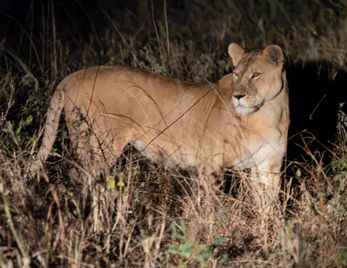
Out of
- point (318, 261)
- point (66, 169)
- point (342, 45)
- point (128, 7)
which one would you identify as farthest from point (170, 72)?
point (128, 7)

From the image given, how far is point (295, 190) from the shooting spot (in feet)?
16.8

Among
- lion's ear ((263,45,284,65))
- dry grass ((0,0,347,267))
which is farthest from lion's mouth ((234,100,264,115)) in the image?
dry grass ((0,0,347,267))

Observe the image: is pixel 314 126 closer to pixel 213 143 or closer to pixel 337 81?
pixel 337 81

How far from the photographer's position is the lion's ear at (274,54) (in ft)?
16.2

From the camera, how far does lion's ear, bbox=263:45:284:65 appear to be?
4.93 metres

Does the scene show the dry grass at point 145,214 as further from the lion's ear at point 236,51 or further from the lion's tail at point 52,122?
the lion's ear at point 236,51

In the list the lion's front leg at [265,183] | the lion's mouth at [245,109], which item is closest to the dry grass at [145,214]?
the lion's front leg at [265,183]

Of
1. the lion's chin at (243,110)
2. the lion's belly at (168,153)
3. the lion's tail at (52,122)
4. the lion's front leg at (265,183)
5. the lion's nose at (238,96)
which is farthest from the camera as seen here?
the lion's belly at (168,153)

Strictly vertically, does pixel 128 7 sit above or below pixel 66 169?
below

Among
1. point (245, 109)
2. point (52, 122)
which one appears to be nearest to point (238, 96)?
point (245, 109)

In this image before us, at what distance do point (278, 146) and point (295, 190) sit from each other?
27 centimetres

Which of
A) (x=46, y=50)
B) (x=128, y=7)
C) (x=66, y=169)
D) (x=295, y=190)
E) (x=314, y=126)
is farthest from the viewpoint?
(x=128, y=7)

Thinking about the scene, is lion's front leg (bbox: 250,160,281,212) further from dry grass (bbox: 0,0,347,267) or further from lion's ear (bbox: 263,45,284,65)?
lion's ear (bbox: 263,45,284,65)

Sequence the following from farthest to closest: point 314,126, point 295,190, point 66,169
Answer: point 314,126
point 295,190
point 66,169
